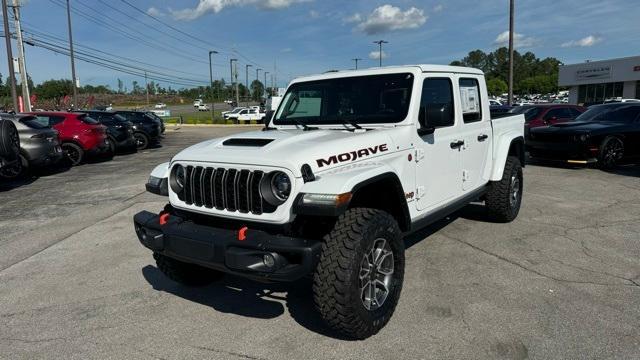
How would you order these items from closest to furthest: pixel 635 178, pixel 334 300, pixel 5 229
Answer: pixel 334 300, pixel 5 229, pixel 635 178

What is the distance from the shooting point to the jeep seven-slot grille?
3287 mm

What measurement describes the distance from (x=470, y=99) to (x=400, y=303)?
2.63 m

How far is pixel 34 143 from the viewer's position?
36.9 feet

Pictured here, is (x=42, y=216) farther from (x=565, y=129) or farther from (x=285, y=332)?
(x=565, y=129)

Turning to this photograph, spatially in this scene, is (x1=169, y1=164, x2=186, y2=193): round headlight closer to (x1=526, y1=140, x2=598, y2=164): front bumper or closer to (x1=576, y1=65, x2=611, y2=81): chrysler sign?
(x1=526, y1=140, x2=598, y2=164): front bumper

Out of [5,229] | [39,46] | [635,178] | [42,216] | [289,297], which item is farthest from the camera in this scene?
[39,46]

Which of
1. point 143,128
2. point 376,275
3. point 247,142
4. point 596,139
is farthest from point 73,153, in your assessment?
point 596,139

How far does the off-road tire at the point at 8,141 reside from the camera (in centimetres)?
917

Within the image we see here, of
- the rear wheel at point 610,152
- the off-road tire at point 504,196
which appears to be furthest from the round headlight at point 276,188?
the rear wheel at point 610,152

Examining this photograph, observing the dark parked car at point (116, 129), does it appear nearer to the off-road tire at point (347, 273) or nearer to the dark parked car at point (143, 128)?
the dark parked car at point (143, 128)

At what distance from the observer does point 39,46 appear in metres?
34.5

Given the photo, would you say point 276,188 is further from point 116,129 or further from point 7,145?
point 116,129

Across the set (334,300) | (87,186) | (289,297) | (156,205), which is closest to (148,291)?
(289,297)

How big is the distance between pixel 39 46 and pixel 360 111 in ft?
123
